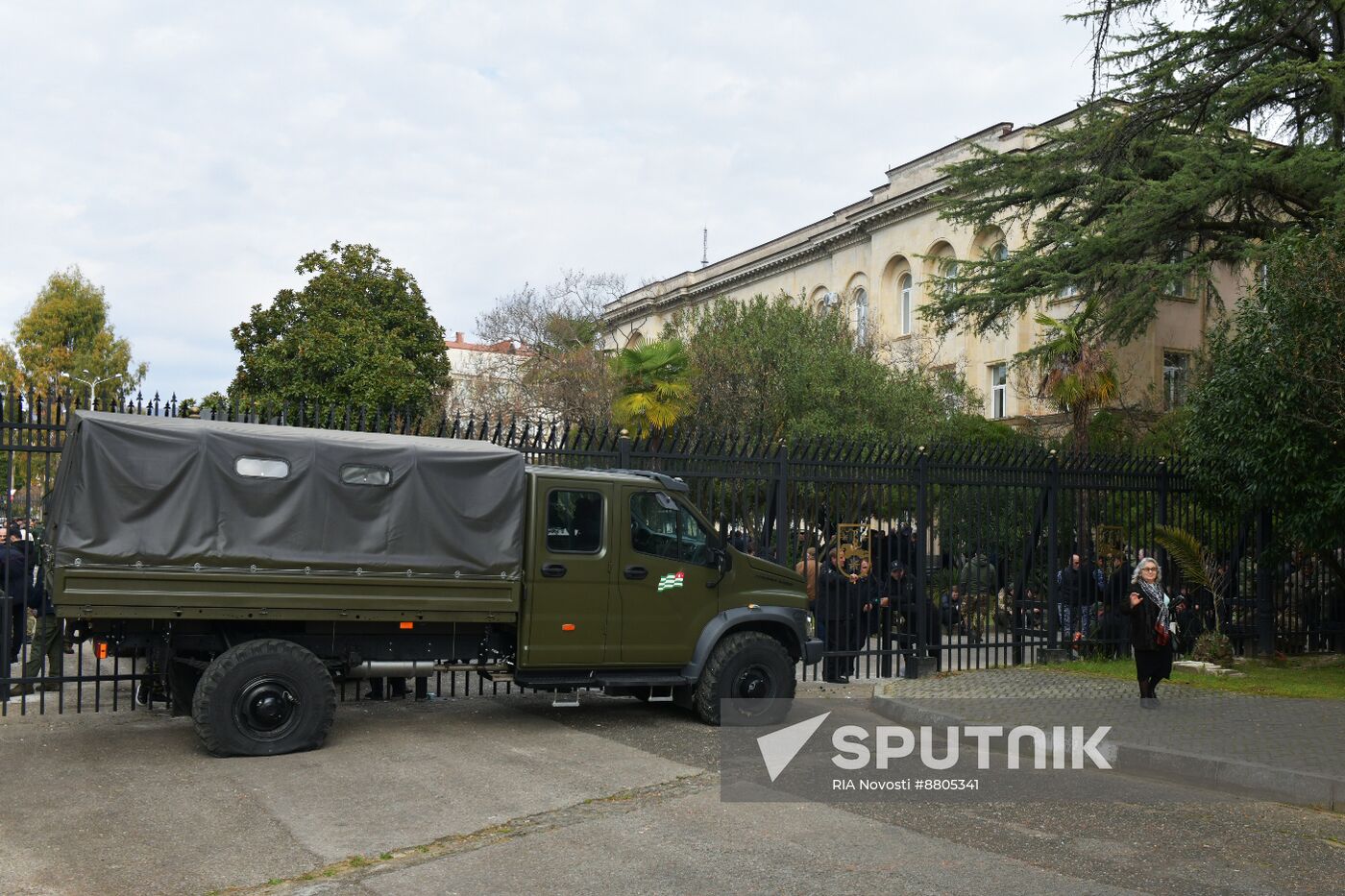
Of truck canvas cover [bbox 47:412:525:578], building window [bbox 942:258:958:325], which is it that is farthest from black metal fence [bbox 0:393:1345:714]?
building window [bbox 942:258:958:325]

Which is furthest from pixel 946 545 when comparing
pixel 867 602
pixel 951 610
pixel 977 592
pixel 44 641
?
pixel 44 641

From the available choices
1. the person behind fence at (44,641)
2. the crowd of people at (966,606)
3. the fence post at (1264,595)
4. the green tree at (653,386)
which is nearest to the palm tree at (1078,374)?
the fence post at (1264,595)

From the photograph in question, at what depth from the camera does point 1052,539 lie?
1445cm

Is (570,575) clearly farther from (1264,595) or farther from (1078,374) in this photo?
(1078,374)

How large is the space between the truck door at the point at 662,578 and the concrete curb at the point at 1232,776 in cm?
351

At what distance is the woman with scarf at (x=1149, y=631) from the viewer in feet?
36.2

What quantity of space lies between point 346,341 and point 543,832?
29.2 meters

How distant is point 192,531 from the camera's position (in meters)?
8.23

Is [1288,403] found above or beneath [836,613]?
above

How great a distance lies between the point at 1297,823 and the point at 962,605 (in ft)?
23.7

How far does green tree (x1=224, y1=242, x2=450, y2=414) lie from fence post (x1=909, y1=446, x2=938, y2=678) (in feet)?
73.4

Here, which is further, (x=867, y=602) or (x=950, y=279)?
(x=950, y=279)

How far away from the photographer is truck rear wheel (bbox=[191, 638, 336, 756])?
321 inches

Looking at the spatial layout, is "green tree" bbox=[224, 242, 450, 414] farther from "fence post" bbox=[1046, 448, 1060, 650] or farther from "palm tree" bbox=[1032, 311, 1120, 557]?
"fence post" bbox=[1046, 448, 1060, 650]
